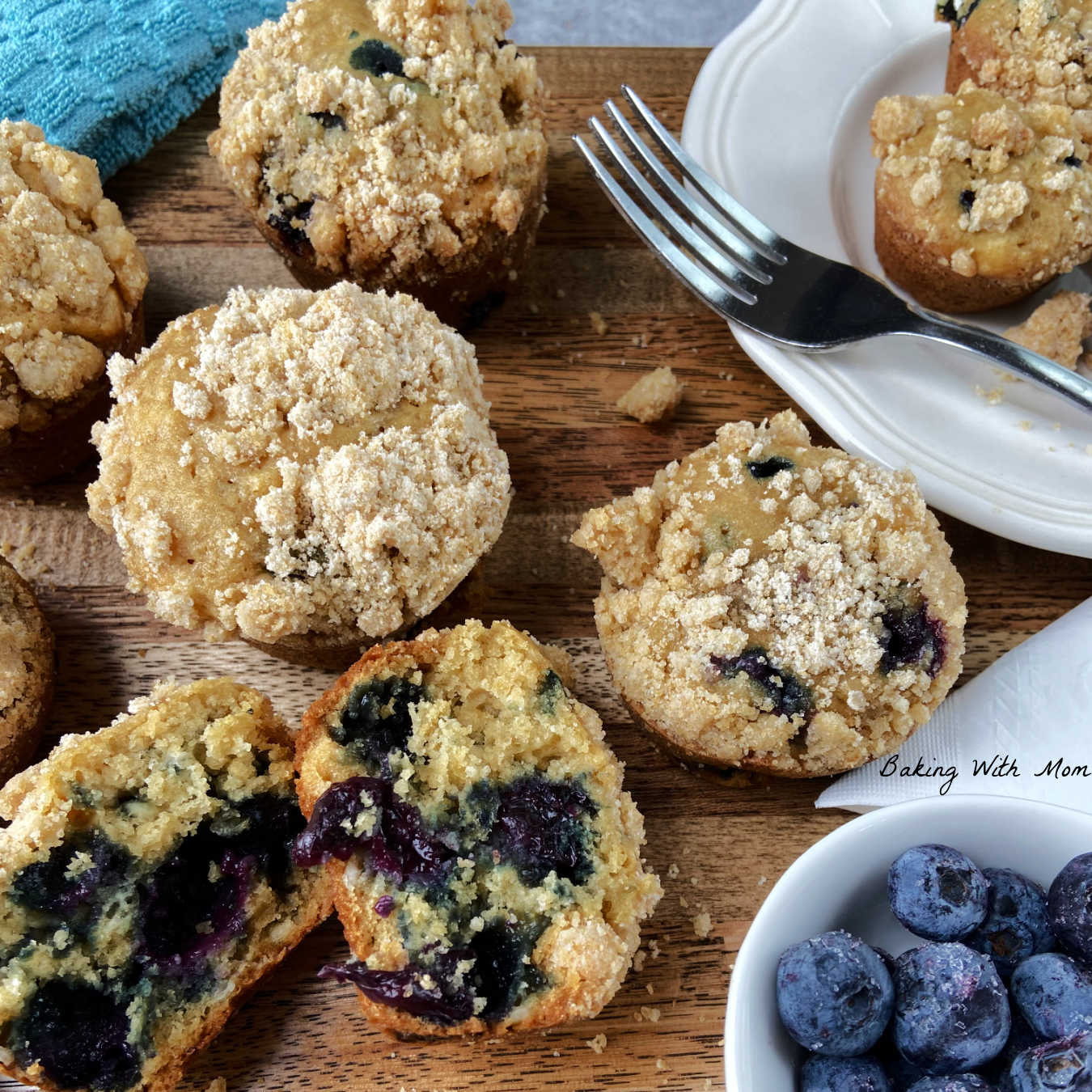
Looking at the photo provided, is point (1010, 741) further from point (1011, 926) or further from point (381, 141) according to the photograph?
point (381, 141)

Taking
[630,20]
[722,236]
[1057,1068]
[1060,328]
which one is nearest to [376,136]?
[722,236]

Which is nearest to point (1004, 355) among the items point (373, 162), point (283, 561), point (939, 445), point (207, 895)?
point (939, 445)

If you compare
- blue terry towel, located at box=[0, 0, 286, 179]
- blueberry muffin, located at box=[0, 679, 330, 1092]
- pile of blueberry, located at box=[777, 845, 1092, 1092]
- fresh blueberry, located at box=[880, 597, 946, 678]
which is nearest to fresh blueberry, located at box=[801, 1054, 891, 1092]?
pile of blueberry, located at box=[777, 845, 1092, 1092]

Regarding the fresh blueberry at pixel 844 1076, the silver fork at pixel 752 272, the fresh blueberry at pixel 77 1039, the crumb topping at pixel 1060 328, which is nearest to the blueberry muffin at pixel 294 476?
the fresh blueberry at pixel 77 1039

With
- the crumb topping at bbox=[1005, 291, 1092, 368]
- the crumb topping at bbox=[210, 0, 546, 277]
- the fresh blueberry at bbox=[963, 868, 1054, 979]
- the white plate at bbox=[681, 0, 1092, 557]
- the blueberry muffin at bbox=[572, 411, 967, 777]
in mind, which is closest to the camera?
the fresh blueberry at bbox=[963, 868, 1054, 979]

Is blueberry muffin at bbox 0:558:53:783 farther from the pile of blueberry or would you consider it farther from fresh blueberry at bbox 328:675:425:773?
the pile of blueberry

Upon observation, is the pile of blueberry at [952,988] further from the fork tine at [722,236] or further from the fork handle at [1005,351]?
the fork tine at [722,236]
